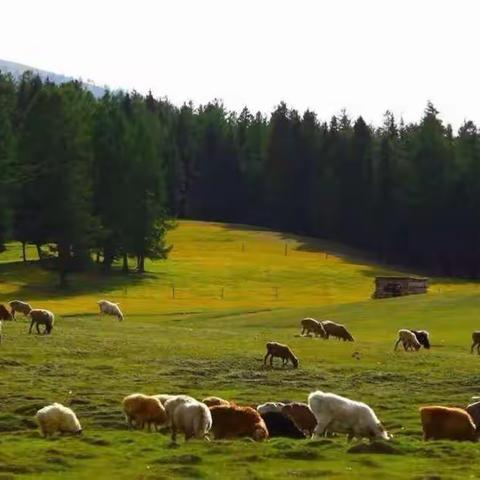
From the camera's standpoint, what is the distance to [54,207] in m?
80.7

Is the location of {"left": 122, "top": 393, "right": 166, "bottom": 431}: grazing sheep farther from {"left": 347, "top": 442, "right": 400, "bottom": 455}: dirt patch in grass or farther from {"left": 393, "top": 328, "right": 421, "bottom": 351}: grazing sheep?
{"left": 393, "top": 328, "right": 421, "bottom": 351}: grazing sheep

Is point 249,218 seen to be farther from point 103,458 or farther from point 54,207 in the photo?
point 103,458

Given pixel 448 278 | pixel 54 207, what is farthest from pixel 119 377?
pixel 448 278

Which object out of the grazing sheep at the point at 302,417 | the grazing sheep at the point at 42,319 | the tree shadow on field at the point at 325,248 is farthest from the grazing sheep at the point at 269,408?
the tree shadow on field at the point at 325,248

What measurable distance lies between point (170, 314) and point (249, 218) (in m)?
80.4

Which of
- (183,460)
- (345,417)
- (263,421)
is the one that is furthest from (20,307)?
(183,460)

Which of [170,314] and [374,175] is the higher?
[374,175]

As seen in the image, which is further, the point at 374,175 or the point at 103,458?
the point at 374,175

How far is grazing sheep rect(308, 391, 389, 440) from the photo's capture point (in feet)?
74.6

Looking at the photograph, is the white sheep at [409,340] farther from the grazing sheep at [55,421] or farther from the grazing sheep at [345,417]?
the grazing sheep at [55,421]

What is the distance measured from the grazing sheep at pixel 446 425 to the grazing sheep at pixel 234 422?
11.6ft

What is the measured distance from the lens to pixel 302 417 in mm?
24641

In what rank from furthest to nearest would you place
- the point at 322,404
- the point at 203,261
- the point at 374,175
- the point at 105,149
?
1. the point at 374,175
2. the point at 203,261
3. the point at 105,149
4. the point at 322,404

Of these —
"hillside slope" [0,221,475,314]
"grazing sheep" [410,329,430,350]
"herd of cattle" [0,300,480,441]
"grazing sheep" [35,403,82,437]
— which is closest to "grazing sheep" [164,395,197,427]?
"herd of cattle" [0,300,480,441]
